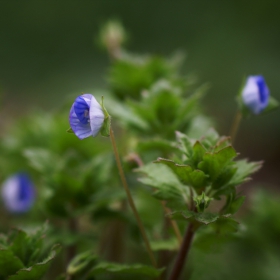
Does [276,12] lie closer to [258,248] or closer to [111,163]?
[258,248]

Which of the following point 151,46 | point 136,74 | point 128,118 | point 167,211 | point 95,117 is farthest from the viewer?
point 151,46

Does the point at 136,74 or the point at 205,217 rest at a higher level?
the point at 136,74

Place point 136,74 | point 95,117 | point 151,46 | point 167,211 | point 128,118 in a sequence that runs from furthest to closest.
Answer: point 151,46
point 136,74
point 128,118
point 167,211
point 95,117

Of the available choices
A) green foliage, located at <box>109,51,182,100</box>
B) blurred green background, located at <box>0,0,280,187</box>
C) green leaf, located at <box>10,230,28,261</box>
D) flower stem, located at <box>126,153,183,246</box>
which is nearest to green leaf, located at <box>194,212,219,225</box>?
flower stem, located at <box>126,153,183,246</box>

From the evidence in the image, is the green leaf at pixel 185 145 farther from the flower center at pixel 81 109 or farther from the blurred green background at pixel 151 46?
the blurred green background at pixel 151 46

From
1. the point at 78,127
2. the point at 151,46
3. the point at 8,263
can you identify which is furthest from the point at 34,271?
Answer: the point at 151,46

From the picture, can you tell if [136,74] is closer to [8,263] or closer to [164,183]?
[164,183]
